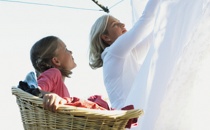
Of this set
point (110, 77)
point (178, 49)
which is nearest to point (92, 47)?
point (110, 77)

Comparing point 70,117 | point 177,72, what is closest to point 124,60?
point 177,72

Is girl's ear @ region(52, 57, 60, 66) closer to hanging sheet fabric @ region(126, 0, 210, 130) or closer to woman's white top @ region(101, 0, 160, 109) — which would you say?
woman's white top @ region(101, 0, 160, 109)

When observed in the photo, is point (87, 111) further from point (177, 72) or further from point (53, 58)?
point (53, 58)

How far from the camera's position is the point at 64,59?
144cm

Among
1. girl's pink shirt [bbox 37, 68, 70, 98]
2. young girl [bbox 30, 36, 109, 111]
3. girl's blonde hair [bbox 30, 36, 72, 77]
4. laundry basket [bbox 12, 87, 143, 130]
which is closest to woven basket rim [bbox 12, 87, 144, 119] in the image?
laundry basket [bbox 12, 87, 143, 130]

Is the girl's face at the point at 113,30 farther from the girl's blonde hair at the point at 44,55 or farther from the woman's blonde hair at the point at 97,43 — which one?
the girl's blonde hair at the point at 44,55

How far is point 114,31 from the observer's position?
1539 millimetres

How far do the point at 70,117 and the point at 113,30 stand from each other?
83 cm

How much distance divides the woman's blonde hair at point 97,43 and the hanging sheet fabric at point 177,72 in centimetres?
51

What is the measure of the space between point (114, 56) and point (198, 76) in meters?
0.47

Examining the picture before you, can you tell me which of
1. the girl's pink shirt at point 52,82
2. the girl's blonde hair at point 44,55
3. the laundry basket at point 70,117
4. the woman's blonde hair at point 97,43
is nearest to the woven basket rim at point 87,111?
the laundry basket at point 70,117

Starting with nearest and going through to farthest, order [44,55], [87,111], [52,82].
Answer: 1. [87,111]
2. [52,82]
3. [44,55]

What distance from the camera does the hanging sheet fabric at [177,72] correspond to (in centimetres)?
89

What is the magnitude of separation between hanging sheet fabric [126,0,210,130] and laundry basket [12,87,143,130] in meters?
0.17
